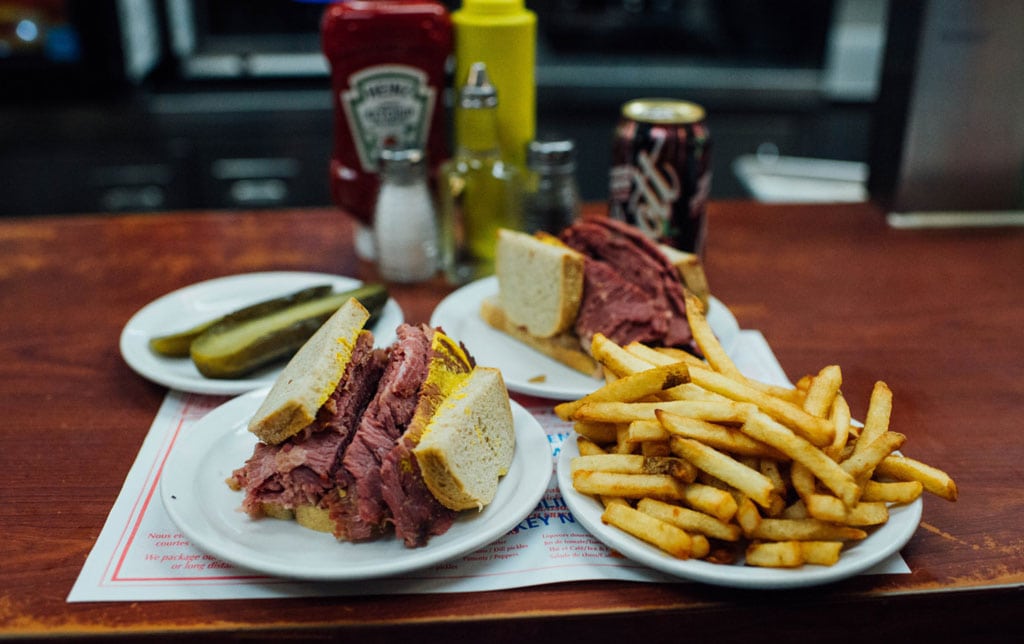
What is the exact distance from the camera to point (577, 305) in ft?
5.83

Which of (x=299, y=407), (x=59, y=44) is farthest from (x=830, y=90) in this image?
(x=299, y=407)

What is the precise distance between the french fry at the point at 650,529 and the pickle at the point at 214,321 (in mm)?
930

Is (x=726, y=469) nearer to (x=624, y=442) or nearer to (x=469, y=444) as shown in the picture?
(x=624, y=442)

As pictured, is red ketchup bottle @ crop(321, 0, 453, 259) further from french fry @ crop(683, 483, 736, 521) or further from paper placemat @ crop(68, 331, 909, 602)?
french fry @ crop(683, 483, 736, 521)

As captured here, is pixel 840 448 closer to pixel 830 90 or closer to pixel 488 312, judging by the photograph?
pixel 488 312

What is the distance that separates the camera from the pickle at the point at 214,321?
1.74m

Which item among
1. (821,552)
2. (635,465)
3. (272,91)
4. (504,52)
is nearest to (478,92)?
(504,52)

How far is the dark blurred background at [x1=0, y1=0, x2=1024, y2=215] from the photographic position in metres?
4.19

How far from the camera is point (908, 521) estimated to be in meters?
1.20

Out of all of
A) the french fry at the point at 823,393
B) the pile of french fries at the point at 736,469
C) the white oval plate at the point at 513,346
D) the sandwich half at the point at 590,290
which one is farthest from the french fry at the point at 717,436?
the sandwich half at the point at 590,290

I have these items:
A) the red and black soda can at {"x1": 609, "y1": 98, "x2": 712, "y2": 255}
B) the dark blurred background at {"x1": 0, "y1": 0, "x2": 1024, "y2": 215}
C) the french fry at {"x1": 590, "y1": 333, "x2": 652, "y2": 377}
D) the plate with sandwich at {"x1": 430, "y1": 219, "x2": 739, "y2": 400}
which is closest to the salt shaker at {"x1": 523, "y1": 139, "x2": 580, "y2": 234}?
the red and black soda can at {"x1": 609, "y1": 98, "x2": 712, "y2": 255}

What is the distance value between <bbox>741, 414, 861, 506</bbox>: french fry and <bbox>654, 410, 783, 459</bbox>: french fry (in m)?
0.04

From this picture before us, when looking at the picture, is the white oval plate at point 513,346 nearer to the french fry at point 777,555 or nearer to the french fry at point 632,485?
the french fry at point 632,485

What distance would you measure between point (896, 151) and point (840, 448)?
5.37 feet
